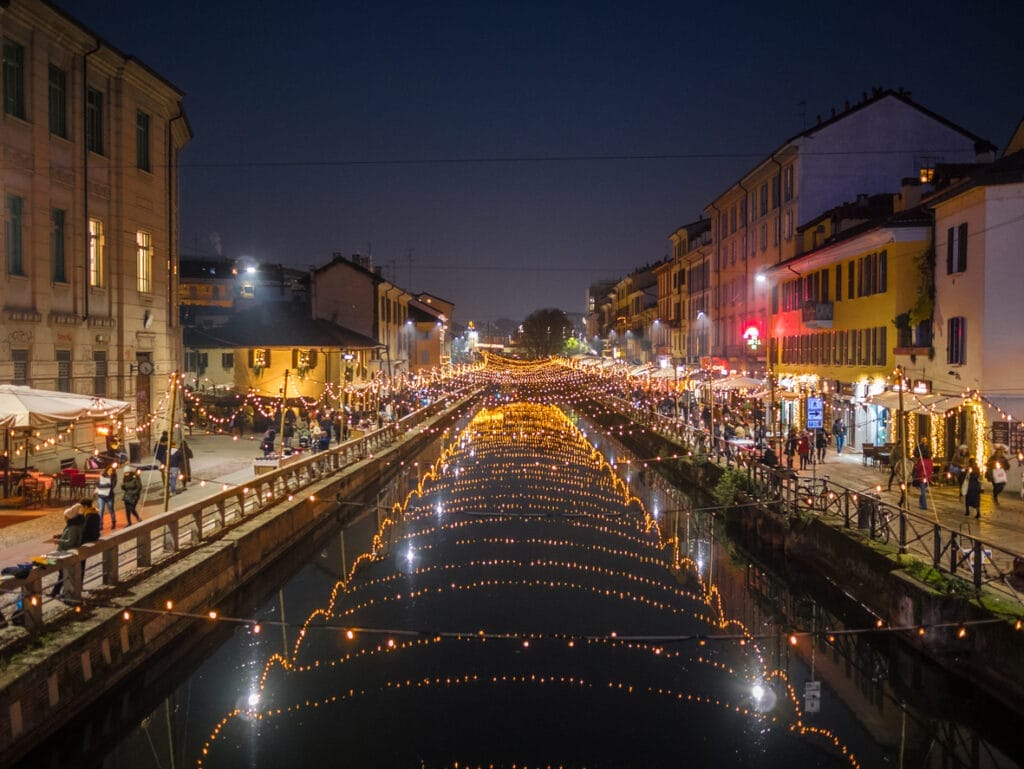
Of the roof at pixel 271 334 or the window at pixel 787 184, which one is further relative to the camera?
the roof at pixel 271 334

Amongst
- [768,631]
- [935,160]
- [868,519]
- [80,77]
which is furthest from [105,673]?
[935,160]

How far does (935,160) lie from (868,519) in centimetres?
2856

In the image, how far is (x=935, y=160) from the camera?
1644 inches

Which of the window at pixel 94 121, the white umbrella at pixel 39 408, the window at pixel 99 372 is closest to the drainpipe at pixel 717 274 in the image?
the window at pixel 94 121

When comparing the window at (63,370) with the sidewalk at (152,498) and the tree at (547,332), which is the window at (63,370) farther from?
the tree at (547,332)

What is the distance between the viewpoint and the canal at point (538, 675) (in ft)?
40.1

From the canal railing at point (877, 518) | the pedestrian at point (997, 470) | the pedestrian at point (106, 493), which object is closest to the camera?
the canal railing at point (877, 518)

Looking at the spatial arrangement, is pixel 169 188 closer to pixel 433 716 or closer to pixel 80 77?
pixel 80 77

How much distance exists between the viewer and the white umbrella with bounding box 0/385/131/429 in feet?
55.7

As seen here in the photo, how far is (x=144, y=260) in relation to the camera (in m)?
29.0

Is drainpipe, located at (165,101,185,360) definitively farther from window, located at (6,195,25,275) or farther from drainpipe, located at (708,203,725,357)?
drainpipe, located at (708,203,725,357)

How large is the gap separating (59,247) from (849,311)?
24.6 m

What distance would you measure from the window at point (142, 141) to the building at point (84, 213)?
42mm

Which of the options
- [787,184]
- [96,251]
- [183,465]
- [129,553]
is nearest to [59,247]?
[96,251]
